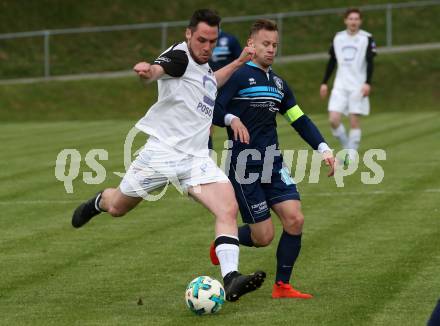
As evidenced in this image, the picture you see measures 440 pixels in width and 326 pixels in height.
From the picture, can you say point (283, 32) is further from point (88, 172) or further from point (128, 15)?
point (88, 172)

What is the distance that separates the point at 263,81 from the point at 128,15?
33246 mm

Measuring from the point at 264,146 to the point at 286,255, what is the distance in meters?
0.94

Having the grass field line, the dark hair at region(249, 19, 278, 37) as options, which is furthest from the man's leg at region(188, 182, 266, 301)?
the grass field line

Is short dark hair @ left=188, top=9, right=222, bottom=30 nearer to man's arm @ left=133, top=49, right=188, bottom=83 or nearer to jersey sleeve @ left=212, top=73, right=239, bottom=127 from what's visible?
man's arm @ left=133, top=49, right=188, bottom=83

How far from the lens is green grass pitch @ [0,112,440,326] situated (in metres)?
8.84

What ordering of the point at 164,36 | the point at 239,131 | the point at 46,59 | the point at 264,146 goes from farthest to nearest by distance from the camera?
the point at 164,36
the point at 46,59
the point at 264,146
the point at 239,131

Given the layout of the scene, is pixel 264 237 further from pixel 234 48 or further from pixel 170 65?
pixel 234 48

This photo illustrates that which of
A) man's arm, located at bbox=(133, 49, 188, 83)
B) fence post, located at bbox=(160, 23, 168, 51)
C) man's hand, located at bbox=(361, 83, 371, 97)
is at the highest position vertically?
fence post, located at bbox=(160, 23, 168, 51)

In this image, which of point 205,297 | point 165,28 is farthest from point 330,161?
point 165,28

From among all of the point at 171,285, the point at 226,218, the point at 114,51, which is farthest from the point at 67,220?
the point at 114,51

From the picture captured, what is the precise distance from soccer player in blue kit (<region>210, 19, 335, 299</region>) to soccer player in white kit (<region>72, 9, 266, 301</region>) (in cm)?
34

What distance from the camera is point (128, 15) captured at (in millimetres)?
42625

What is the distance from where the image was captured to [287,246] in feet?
31.7

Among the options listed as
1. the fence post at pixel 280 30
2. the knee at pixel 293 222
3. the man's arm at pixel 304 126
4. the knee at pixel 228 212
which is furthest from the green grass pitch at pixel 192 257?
the fence post at pixel 280 30
